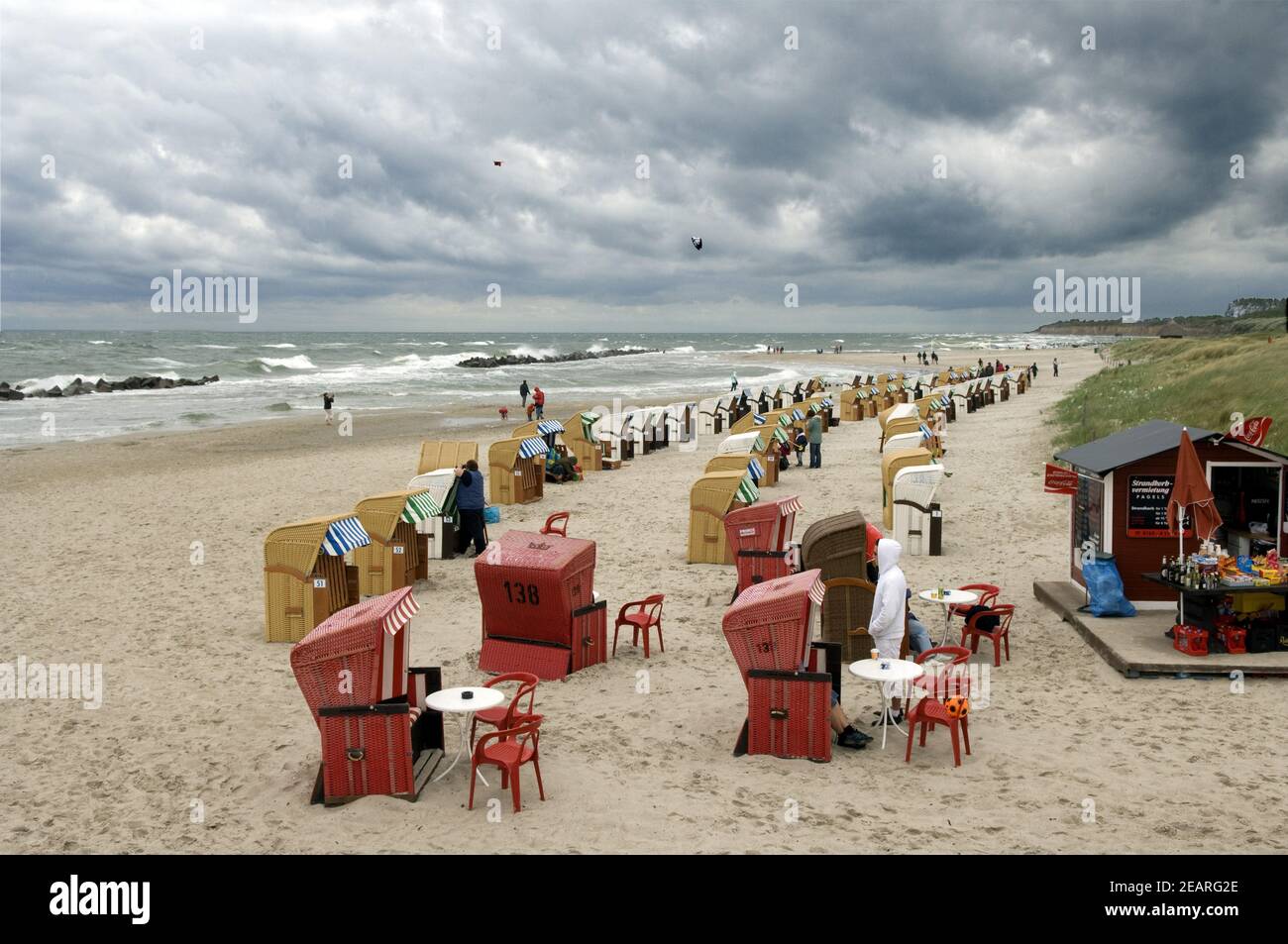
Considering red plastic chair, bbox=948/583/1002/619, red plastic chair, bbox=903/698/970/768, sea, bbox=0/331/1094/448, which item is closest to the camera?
red plastic chair, bbox=903/698/970/768

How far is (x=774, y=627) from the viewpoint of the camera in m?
7.29

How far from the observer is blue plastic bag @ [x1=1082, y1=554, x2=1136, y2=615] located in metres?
10.4

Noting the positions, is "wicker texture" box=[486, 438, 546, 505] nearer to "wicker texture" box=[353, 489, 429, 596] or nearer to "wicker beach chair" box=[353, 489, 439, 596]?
"wicker beach chair" box=[353, 489, 439, 596]

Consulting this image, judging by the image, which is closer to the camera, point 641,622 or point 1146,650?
point 1146,650

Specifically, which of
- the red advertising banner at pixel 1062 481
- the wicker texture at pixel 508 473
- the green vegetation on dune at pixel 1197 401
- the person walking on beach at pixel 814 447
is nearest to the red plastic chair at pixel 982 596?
the red advertising banner at pixel 1062 481

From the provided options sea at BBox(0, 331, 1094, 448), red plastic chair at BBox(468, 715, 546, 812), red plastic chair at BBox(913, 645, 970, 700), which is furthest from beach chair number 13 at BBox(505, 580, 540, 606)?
sea at BBox(0, 331, 1094, 448)

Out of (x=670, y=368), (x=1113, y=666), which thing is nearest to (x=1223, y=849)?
(x=1113, y=666)

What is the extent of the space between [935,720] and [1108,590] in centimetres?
417

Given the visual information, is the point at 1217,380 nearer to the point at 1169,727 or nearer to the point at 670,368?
the point at 1169,727

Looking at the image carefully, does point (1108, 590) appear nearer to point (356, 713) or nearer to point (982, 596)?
point (982, 596)

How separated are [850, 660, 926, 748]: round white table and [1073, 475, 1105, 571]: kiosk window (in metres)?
4.17

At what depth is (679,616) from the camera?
11609 millimetres

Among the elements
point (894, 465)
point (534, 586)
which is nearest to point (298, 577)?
point (534, 586)

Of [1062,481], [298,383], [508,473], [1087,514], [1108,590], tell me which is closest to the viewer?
[1108,590]
